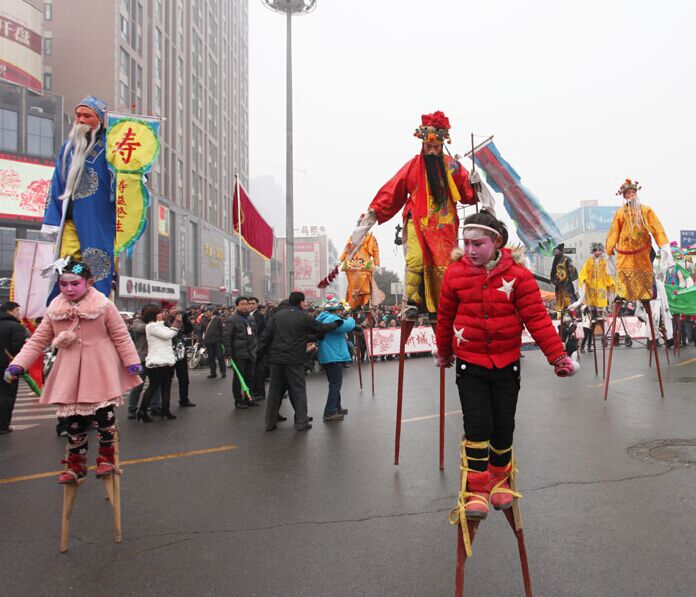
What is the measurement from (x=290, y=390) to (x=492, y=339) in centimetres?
470

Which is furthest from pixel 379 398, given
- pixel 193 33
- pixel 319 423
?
pixel 193 33

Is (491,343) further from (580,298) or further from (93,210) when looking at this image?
(580,298)

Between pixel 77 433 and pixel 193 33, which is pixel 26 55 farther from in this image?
pixel 77 433

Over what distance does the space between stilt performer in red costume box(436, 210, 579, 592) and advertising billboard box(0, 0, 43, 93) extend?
3955 centimetres

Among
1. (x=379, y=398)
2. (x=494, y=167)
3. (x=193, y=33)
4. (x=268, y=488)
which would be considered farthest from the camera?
(x=193, y=33)

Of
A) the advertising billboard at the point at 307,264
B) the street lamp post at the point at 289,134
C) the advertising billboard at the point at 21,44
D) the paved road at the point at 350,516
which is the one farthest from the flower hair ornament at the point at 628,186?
the advertising billboard at the point at 307,264

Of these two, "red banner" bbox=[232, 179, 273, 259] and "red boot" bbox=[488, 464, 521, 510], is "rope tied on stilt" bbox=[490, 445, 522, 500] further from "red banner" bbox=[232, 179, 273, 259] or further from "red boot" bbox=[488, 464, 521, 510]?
"red banner" bbox=[232, 179, 273, 259]

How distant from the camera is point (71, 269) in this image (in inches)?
150

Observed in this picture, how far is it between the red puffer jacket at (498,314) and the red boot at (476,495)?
59cm

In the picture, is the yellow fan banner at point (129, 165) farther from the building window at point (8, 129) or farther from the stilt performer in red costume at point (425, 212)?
the building window at point (8, 129)

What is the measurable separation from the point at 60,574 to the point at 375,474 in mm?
2511

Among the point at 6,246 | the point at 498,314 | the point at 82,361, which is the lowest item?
the point at 82,361

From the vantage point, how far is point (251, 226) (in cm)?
1352

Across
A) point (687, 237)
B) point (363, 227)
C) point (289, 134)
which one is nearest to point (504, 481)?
point (363, 227)
